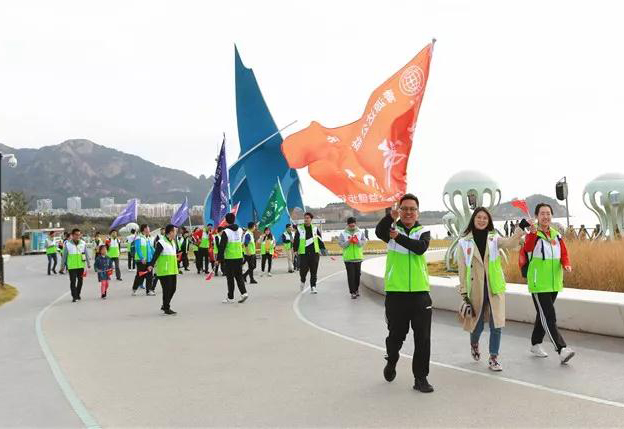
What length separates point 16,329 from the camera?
10.2 metres

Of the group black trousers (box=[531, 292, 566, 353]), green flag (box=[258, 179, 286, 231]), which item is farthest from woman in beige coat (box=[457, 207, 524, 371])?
green flag (box=[258, 179, 286, 231])

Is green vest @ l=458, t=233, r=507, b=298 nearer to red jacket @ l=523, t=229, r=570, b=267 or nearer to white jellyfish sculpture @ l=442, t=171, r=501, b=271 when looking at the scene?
red jacket @ l=523, t=229, r=570, b=267

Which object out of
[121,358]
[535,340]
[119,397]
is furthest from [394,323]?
[121,358]

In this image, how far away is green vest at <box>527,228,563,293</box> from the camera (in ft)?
21.7

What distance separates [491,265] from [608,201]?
18227 millimetres

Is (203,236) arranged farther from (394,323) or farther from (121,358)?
(394,323)

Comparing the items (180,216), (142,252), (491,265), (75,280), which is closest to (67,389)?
(491,265)

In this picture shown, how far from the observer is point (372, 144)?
9.41 meters

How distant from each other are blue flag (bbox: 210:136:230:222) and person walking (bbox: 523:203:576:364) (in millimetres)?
15798

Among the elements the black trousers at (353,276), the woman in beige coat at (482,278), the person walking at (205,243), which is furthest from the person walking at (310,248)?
the person walking at (205,243)

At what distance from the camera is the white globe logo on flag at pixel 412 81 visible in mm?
9648

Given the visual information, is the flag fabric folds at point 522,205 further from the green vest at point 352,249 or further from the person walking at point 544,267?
the green vest at point 352,249

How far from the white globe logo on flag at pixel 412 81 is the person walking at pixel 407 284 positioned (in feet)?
13.8

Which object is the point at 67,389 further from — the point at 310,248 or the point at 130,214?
the point at 130,214
